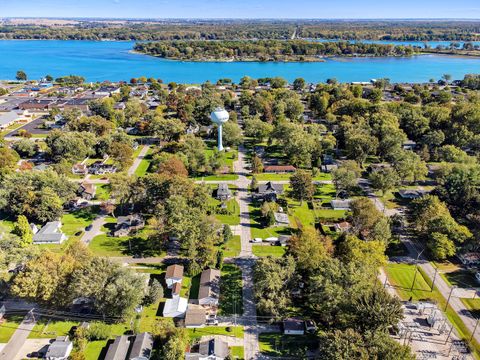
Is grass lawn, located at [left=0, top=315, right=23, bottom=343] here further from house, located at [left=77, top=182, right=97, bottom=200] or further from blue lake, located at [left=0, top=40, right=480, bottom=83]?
blue lake, located at [left=0, top=40, right=480, bottom=83]

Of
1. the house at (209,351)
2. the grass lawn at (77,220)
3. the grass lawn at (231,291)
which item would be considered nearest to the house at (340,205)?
the grass lawn at (231,291)

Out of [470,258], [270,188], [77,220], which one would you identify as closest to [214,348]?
[77,220]

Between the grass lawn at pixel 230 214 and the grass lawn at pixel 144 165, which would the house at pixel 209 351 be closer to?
the grass lawn at pixel 230 214

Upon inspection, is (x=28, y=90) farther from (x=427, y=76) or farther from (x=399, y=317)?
(x=427, y=76)

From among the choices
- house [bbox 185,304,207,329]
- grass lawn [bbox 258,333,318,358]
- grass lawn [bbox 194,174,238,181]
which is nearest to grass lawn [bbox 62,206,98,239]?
grass lawn [bbox 194,174,238,181]

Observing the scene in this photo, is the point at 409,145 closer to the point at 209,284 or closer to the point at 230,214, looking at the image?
the point at 230,214
